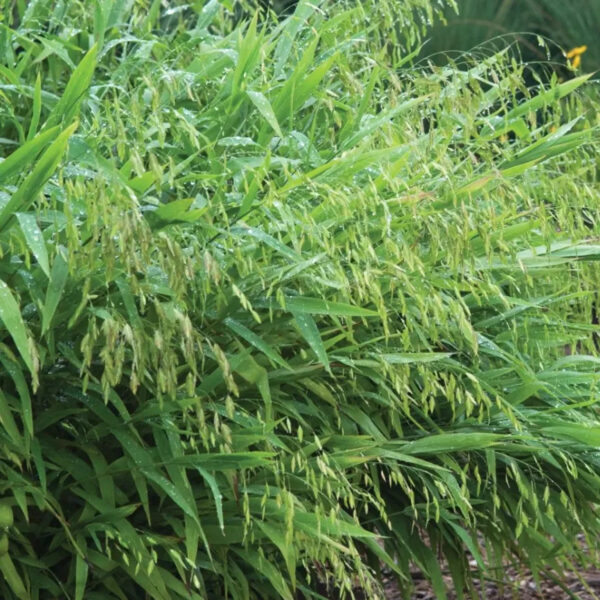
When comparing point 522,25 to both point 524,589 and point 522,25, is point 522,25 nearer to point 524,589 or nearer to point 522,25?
point 522,25

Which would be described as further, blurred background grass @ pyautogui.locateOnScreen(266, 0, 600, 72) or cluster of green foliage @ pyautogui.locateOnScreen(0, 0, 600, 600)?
blurred background grass @ pyautogui.locateOnScreen(266, 0, 600, 72)

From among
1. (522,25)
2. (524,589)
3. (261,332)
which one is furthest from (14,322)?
(522,25)

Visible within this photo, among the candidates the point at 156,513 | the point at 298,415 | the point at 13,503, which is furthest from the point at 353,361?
the point at 13,503

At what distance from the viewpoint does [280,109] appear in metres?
1.75

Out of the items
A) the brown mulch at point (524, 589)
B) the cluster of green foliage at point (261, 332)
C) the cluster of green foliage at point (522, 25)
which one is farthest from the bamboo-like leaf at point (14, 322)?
the cluster of green foliage at point (522, 25)

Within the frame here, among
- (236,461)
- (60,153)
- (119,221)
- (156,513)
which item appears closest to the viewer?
(119,221)

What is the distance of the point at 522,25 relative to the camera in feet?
14.0

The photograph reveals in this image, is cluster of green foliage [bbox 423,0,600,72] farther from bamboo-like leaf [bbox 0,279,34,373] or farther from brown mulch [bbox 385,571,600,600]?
bamboo-like leaf [bbox 0,279,34,373]

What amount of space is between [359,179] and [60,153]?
585 millimetres

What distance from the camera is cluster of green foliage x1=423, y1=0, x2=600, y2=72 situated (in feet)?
13.5

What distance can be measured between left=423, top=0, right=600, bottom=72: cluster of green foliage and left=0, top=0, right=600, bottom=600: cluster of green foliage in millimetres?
2169

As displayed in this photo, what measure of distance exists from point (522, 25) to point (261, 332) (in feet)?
9.80

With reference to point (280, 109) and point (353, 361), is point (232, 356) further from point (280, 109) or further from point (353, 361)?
point (280, 109)

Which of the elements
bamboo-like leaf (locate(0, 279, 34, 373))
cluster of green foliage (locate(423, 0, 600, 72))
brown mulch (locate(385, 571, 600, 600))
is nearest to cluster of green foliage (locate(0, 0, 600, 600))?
bamboo-like leaf (locate(0, 279, 34, 373))
